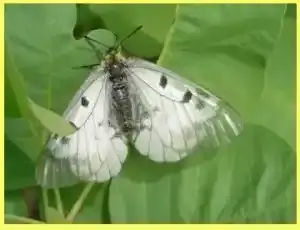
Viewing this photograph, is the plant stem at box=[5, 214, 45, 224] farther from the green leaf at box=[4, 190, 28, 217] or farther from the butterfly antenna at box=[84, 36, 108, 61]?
the butterfly antenna at box=[84, 36, 108, 61]

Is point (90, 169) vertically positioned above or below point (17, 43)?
below

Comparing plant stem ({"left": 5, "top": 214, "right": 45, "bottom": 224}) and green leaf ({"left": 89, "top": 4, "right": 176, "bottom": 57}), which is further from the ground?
green leaf ({"left": 89, "top": 4, "right": 176, "bottom": 57})

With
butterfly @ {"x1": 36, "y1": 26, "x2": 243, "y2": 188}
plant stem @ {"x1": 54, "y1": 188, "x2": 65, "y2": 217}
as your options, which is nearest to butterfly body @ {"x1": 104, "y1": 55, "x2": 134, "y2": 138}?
butterfly @ {"x1": 36, "y1": 26, "x2": 243, "y2": 188}

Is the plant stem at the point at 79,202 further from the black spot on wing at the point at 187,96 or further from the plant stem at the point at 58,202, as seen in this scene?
the black spot on wing at the point at 187,96

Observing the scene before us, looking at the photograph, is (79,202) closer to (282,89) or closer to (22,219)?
(22,219)

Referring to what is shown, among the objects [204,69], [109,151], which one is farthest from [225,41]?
[109,151]

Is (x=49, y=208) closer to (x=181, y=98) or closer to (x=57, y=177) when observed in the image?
(x=57, y=177)
